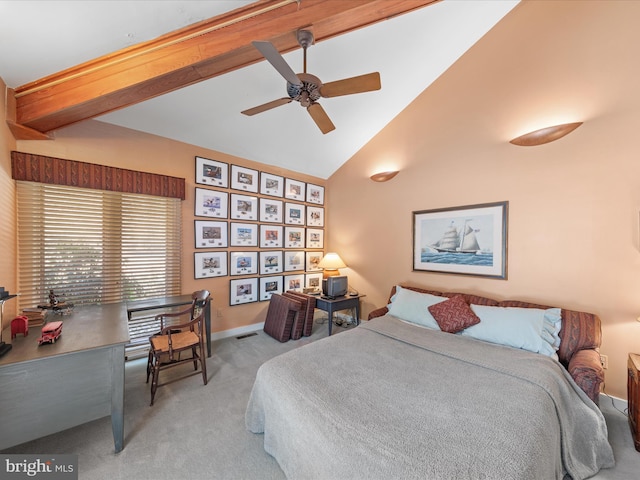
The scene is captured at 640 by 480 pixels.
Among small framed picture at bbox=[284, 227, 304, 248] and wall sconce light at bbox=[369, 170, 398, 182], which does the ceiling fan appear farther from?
small framed picture at bbox=[284, 227, 304, 248]

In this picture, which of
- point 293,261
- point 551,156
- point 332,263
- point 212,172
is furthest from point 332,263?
point 551,156

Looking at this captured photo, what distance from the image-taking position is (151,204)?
10.0ft

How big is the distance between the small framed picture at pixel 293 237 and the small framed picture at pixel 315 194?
61cm

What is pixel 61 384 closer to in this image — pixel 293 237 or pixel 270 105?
pixel 270 105

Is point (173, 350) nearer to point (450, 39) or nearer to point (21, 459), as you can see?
point (21, 459)

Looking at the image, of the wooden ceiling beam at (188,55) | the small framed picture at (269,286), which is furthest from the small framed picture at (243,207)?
the wooden ceiling beam at (188,55)

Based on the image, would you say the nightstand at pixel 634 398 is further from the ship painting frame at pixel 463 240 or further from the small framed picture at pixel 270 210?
the small framed picture at pixel 270 210

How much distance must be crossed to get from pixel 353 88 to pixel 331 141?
1.95m

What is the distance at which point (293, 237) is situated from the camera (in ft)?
14.5

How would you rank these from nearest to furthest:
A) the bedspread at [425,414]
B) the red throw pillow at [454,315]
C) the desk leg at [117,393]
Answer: the bedspread at [425,414] < the desk leg at [117,393] < the red throw pillow at [454,315]

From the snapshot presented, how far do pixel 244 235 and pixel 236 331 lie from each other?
1495 mm

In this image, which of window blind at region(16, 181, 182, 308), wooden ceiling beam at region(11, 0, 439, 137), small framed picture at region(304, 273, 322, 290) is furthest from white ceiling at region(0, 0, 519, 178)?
small framed picture at region(304, 273, 322, 290)

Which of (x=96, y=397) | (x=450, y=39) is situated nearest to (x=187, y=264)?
(x=96, y=397)

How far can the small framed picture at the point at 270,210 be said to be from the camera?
401cm
